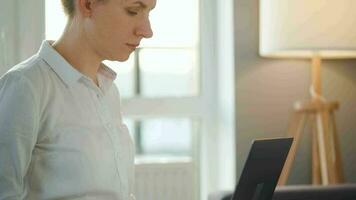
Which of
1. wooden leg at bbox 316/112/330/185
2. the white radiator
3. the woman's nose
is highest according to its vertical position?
the woman's nose

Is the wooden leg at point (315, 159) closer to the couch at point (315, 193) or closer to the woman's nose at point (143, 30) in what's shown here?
the couch at point (315, 193)

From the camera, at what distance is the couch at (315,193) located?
1.84 m

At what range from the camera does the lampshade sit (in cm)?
200

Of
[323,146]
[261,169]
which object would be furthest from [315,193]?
[261,169]

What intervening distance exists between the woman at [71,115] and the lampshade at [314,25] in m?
1.00

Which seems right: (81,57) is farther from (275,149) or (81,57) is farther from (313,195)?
(313,195)

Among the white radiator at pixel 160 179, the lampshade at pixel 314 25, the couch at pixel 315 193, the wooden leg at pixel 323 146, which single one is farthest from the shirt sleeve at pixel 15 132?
the white radiator at pixel 160 179

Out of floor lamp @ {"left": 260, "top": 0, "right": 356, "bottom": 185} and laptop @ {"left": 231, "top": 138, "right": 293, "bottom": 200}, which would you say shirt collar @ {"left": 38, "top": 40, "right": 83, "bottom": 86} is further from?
floor lamp @ {"left": 260, "top": 0, "right": 356, "bottom": 185}

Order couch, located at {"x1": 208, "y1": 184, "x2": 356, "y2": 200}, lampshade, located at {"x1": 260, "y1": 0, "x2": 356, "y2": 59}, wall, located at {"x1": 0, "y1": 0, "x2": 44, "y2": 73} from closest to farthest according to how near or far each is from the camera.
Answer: couch, located at {"x1": 208, "y1": 184, "x2": 356, "y2": 200} → lampshade, located at {"x1": 260, "y1": 0, "x2": 356, "y2": 59} → wall, located at {"x1": 0, "y1": 0, "x2": 44, "y2": 73}

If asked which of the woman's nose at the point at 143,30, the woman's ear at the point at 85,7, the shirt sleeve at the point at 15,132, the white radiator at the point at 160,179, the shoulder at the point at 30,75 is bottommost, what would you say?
the white radiator at the point at 160,179

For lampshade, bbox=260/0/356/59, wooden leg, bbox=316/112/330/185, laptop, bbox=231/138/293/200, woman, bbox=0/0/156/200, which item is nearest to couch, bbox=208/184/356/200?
wooden leg, bbox=316/112/330/185

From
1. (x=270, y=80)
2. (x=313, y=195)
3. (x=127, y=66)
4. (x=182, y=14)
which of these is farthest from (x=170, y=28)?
(x=313, y=195)

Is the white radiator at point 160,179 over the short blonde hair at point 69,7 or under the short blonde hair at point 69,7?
under

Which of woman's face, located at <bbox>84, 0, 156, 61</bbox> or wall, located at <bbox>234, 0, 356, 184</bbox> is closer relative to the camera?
woman's face, located at <bbox>84, 0, 156, 61</bbox>
